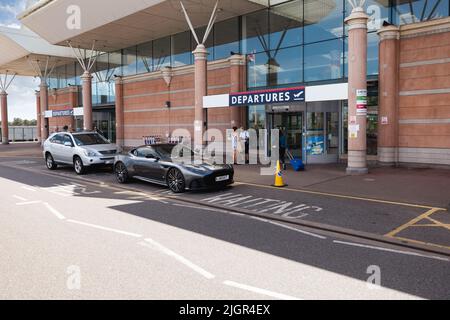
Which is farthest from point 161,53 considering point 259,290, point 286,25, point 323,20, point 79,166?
point 259,290

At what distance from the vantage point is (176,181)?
11031 millimetres

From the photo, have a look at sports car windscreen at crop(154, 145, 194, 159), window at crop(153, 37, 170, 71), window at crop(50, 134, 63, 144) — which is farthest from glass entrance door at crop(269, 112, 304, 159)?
window at crop(153, 37, 170, 71)

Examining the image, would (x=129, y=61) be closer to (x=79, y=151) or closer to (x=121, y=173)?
(x=79, y=151)

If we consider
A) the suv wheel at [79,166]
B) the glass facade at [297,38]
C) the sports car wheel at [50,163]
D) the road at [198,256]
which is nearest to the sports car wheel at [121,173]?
the suv wheel at [79,166]

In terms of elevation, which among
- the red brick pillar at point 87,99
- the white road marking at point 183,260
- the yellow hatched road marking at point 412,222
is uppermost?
the red brick pillar at point 87,99

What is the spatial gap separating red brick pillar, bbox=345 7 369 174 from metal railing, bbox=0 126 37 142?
162ft

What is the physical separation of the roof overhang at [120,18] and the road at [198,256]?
1357cm

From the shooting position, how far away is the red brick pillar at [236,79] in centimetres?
2109

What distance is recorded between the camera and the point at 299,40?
18875 millimetres

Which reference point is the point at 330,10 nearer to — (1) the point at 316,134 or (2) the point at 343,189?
(1) the point at 316,134

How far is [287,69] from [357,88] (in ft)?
20.0

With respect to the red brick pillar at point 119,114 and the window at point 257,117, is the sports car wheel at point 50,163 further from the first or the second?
the red brick pillar at point 119,114

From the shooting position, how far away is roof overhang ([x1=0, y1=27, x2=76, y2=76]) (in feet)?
109
